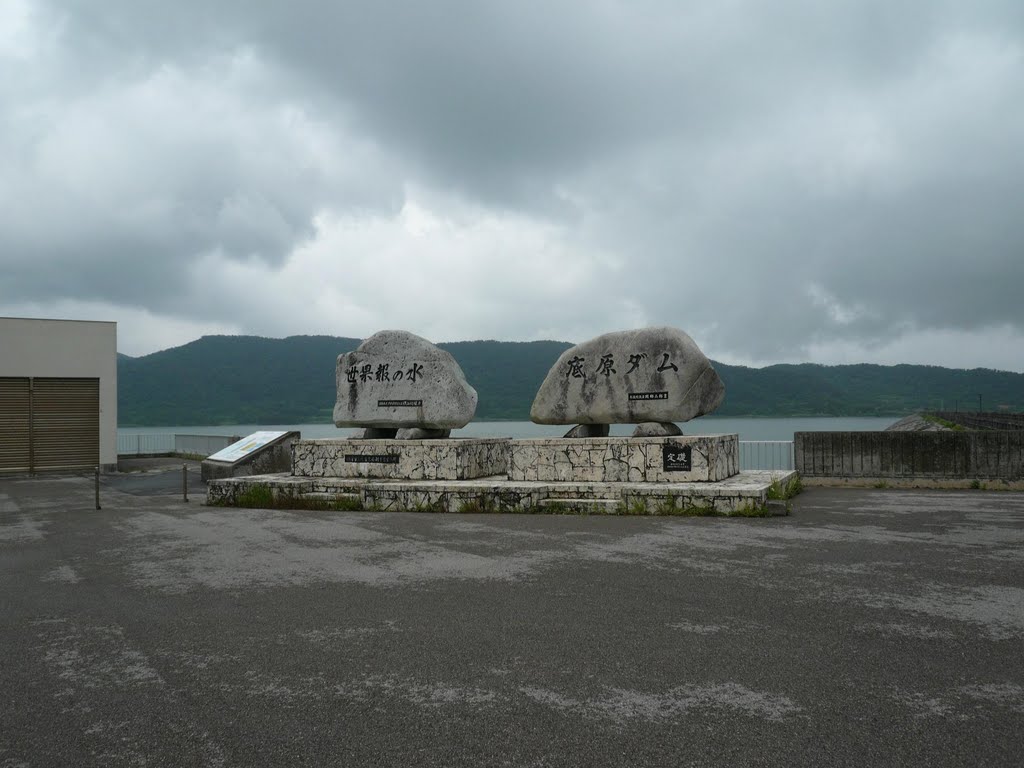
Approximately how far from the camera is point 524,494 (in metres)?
11.3

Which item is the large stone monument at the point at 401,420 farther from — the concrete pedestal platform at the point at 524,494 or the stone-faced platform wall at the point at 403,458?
the concrete pedestal platform at the point at 524,494

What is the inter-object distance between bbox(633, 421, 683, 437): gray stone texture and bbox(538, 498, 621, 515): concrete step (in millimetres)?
1704

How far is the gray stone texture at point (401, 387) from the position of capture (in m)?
13.9

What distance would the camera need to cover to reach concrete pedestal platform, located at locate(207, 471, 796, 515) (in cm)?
1049

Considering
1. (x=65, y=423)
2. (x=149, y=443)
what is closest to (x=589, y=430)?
(x=65, y=423)

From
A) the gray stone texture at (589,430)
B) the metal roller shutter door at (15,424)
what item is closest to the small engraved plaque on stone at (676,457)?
the gray stone texture at (589,430)

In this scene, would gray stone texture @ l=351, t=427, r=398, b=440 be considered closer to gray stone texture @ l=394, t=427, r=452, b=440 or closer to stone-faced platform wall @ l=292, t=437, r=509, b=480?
gray stone texture @ l=394, t=427, r=452, b=440

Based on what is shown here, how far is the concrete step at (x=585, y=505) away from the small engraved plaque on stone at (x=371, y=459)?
12.0ft

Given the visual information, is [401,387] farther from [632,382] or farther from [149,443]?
[149,443]

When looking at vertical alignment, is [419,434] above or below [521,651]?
above

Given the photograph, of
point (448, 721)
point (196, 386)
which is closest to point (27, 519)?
point (448, 721)

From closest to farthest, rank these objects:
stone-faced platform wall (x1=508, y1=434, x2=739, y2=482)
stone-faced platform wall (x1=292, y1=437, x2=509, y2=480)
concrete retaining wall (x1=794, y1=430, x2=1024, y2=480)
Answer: stone-faced platform wall (x1=508, y1=434, x2=739, y2=482) < concrete retaining wall (x1=794, y1=430, x2=1024, y2=480) < stone-faced platform wall (x1=292, y1=437, x2=509, y2=480)

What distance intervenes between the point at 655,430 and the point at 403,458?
4790mm

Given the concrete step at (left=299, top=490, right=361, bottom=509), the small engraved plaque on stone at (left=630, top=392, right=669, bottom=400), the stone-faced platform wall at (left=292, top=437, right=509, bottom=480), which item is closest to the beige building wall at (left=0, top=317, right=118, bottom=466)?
the stone-faced platform wall at (left=292, top=437, right=509, bottom=480)
